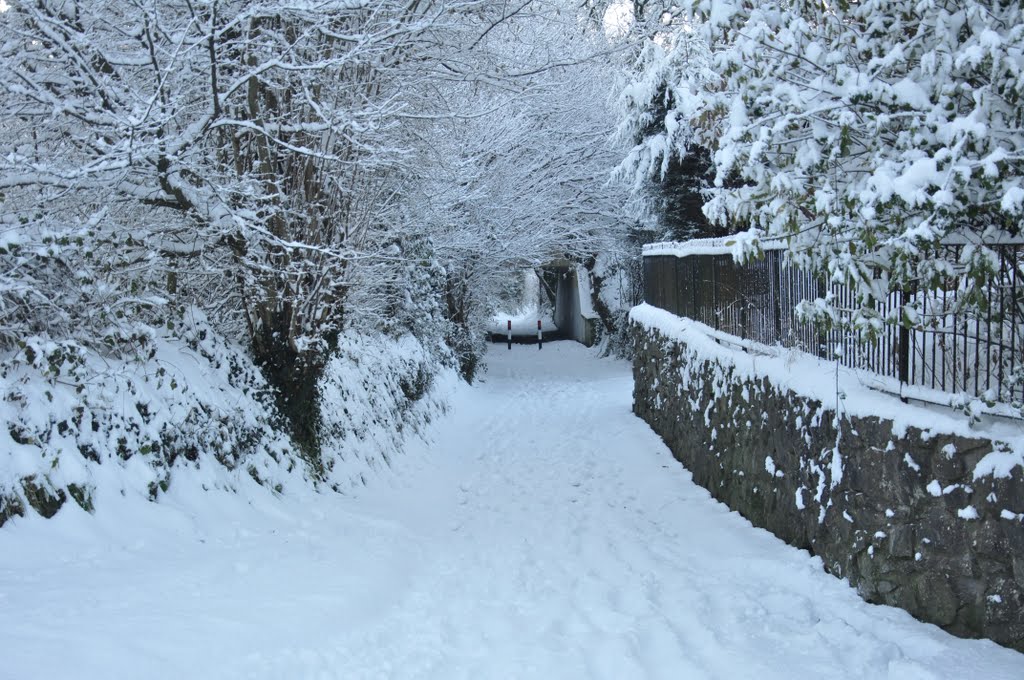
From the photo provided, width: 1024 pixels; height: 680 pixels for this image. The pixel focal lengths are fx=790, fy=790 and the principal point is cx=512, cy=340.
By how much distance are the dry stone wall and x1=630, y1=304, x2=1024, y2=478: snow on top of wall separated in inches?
2.0

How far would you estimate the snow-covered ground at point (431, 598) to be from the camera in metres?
3.79

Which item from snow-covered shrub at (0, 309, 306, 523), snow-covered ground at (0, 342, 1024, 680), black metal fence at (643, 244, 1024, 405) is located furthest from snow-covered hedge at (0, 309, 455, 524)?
black metal fence at (643, 244, 1024, 405)

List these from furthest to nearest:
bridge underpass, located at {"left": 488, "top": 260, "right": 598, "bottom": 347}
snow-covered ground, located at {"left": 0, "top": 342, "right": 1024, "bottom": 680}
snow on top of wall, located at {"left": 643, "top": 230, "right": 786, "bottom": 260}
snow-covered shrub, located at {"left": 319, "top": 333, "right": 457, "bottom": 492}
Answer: bridge underpass, located at {"left": 488, "top": 260, "right": 598, "bottom": 347}
snow-covered shrub, located at {"left": 319, "top": 333, "right": 457, "bottom": 492}
snow on top of wall, located at {"left": 643, "top": 230, "right": 786, "bottom": 260}
snow-covered ground, located at {"left": 0, "top": 342, "right": 1024, "bottom": 680}

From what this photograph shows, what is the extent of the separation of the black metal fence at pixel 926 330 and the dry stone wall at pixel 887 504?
40cm

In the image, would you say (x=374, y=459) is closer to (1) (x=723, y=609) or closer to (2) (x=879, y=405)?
(1) (x=723, y=609)

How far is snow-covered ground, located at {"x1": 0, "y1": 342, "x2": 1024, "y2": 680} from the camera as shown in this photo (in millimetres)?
3795

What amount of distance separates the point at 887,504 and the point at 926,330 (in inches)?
42.0

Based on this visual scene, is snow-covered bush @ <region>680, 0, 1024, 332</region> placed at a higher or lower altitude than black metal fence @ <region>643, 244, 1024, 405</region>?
higher

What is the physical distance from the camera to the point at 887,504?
4.75 m

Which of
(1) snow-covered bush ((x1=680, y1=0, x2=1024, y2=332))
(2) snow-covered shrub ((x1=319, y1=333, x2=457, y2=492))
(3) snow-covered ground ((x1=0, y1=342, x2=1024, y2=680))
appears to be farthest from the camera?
(2) snow-covered shrub ((x1=319, y1=333, x2=457, y2=492))

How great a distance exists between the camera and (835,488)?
17.6ft

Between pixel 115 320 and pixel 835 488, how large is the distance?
5163 mm

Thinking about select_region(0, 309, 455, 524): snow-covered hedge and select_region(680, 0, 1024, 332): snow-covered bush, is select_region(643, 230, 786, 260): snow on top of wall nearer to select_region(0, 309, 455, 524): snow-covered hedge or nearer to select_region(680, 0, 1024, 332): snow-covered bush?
select_region(680, 0, 1024, 332): snow-covered bush

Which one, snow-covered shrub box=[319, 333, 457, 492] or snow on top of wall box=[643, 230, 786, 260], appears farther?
snow-covered shrub box=[319, 333, 457, 492]
